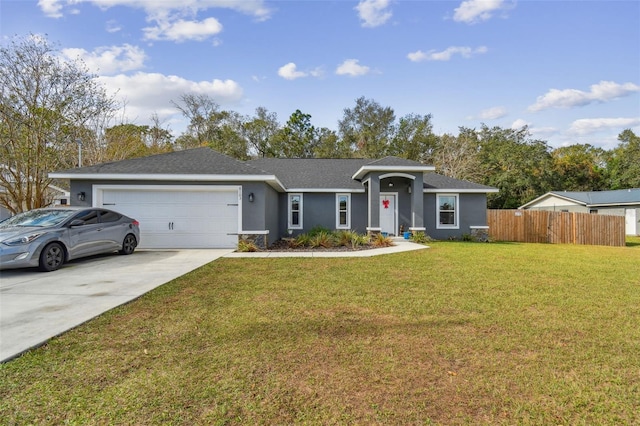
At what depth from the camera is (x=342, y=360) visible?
303 cm

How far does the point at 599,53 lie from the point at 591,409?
1514 cm

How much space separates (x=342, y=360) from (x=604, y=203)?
96.3 ft

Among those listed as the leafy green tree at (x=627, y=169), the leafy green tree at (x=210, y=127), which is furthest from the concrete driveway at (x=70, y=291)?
the leafy green tree at (x=627, y=169)

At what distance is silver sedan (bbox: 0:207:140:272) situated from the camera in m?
6.76

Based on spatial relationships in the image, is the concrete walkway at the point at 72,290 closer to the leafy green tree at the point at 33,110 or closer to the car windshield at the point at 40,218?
the car windshield at the point at 40,218

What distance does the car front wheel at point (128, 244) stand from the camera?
9641mm

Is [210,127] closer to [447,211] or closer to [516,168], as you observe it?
[447,211]

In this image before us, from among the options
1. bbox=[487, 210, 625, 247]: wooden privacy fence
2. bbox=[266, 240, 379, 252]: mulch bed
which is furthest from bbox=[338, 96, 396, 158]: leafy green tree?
bbox=[266, 240, 379, 252]: mulch bed

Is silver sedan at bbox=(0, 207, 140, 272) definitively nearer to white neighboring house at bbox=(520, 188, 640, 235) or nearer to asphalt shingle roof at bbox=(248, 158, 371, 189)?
asphalt shingle roof at bbox=(248, 158, 371, 189)

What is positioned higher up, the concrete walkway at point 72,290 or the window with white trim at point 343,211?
the window with white trim at point 343,211

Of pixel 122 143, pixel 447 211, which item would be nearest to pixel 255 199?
pixel 447 211

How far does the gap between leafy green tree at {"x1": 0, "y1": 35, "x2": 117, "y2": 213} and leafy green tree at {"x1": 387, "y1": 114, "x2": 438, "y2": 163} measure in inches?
991

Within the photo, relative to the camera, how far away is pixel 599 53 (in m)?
12.2

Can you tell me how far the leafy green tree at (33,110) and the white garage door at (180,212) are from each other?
11.8 ft
